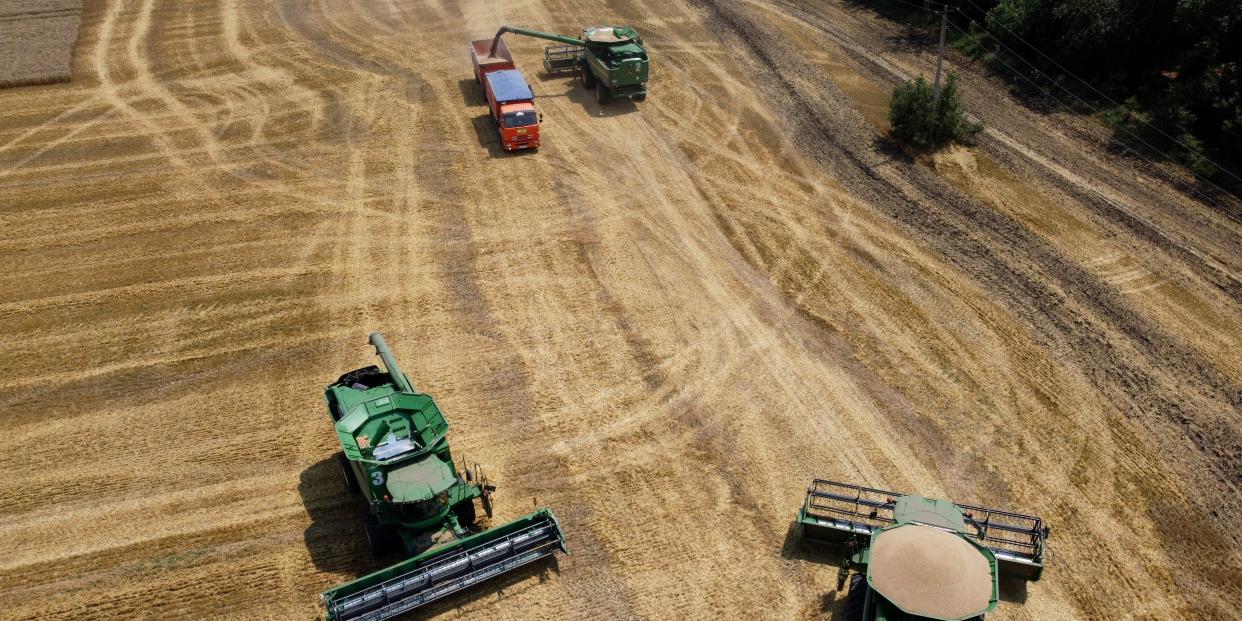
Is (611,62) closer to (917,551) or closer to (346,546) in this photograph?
(346,546)

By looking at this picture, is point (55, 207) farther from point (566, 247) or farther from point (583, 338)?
point (583, 338)

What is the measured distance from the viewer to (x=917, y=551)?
542 inches

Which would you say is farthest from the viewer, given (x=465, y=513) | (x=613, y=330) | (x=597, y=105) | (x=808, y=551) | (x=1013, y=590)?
(x=597, y=105)

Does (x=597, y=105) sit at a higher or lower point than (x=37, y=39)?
higher

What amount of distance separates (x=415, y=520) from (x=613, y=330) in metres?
8.55

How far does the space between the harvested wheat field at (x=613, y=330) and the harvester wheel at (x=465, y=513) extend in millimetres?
1122

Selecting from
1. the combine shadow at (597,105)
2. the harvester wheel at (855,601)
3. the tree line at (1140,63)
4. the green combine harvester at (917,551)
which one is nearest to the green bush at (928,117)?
the tree line at (1140,63)

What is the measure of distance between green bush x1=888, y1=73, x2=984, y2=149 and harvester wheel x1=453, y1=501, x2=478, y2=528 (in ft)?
69.3

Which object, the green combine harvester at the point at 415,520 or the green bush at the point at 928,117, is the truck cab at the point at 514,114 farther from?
the green combine harvester at the point at 415,520

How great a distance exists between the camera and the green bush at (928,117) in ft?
96.0

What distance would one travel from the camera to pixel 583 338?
22109mm

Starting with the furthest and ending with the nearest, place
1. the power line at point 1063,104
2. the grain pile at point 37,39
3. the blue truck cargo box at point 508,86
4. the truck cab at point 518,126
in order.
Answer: the grain pile at point 37,39
the blue truck cargo box at point 508,86
the truck cab at point 518,126
the power line at point 1063,104

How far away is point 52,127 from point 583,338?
23.8 metres

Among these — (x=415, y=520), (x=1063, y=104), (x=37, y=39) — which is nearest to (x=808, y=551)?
(x=415, y=520)
